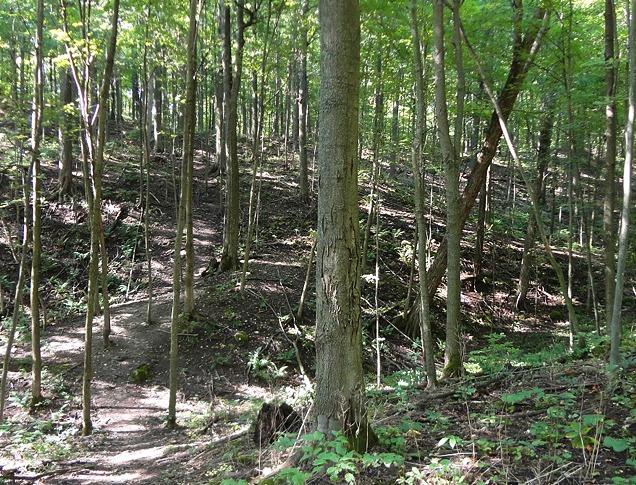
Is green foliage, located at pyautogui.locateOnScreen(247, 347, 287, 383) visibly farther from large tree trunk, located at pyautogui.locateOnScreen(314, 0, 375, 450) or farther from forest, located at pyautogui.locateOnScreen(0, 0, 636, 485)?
large tree trunk, located at pyautogui.locateOnScreen(314, 0, 375, 450)

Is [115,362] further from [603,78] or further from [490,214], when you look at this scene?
[490,214]

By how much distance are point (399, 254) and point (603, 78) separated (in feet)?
25.8

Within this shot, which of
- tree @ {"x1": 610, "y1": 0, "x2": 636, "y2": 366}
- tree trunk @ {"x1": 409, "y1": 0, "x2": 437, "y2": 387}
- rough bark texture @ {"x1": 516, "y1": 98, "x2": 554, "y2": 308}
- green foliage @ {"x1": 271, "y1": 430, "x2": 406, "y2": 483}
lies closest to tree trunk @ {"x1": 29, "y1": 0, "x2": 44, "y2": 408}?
tree trunk @ {"x1": 409, "y1": 0, "x2": 437, "y2": 387}

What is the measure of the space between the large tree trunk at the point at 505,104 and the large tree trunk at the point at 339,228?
211 inches

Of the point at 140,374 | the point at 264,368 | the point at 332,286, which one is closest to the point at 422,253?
the point at 332,286

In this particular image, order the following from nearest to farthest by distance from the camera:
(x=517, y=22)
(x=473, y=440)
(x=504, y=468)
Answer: (x=504, y=468) → (x=473, y=440) → (x=517, y=22)

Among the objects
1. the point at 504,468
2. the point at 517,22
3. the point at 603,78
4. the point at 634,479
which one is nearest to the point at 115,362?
the point at 504,468

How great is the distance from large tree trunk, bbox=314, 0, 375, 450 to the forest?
0.06 ft

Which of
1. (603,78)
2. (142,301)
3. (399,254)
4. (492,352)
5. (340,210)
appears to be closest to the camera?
(340,210)

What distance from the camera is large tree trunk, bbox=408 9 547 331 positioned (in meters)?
7.63

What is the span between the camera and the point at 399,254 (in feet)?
48.6

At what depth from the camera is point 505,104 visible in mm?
8992

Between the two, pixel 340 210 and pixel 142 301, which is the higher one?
pixel 340 210

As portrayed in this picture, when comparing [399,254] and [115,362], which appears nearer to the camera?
[115,362]
